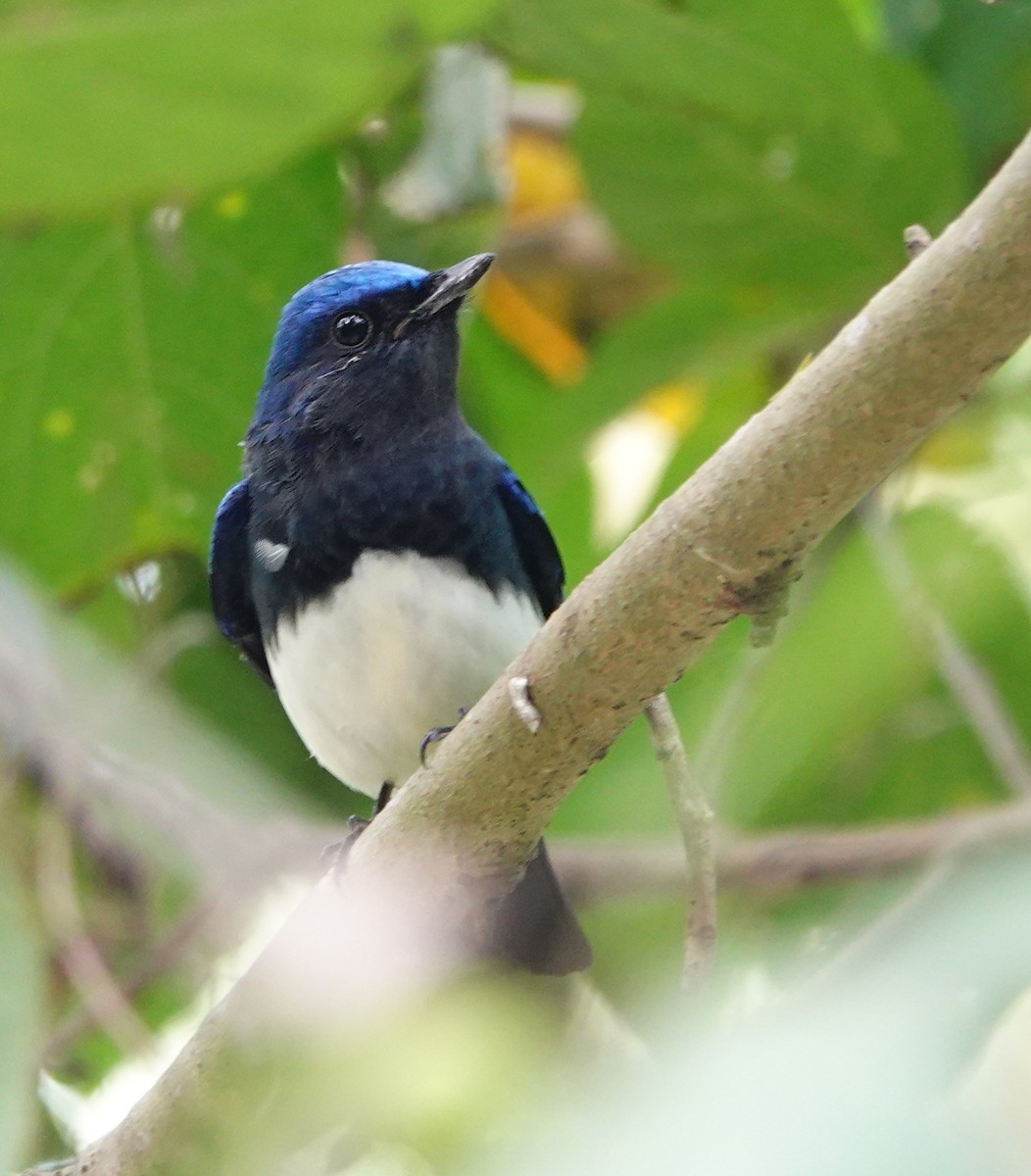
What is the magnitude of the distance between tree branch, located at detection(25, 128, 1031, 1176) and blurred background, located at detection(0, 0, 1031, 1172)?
88 cm

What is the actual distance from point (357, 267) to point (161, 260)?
2.26 feet

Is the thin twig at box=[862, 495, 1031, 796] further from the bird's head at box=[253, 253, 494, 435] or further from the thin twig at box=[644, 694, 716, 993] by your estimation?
the thin twig at box=[644, 694, 716, 993]

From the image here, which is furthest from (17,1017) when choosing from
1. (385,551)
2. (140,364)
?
(140,364)

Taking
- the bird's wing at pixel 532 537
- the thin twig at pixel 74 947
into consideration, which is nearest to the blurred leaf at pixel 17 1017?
the thin twig at pixel 74 947

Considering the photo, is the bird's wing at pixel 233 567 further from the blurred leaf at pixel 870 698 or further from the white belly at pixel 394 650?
the blurred leaf at pixel 870 698

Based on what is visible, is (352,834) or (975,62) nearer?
(352,834)

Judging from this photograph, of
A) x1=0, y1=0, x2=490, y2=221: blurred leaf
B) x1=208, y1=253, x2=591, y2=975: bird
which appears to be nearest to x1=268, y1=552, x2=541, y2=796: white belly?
x1=208, y1=253, x2=591, y2=975: bird

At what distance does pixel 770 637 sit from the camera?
1.84 m

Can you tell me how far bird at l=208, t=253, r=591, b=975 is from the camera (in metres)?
2.74

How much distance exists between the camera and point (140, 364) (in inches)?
146

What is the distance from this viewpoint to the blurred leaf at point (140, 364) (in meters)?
3.65

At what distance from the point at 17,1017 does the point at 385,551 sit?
41.6 inches

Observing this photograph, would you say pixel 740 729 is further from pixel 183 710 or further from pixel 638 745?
pixel 183 710

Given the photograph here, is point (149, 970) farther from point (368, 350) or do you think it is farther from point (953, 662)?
point (953, 662)
